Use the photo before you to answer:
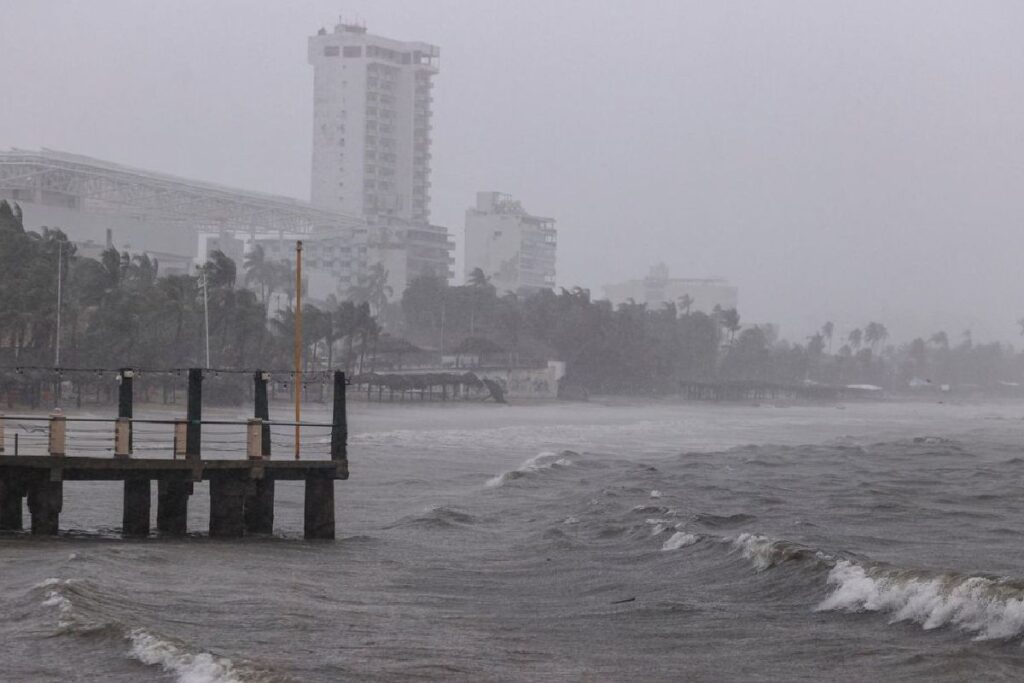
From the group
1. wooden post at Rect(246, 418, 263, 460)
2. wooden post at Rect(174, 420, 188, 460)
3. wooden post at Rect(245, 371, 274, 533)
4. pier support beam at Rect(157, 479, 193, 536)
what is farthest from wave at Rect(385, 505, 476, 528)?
wooden post at Rect(174, 420, 188, 460)

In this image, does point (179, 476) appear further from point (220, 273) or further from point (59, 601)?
point (220, 273)

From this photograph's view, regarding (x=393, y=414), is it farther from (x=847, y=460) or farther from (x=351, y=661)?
(x=351, y=661)

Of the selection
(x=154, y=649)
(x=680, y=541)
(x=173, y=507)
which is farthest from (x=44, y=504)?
(x=680, y=541)

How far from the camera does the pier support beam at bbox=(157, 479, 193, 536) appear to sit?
2686 cm

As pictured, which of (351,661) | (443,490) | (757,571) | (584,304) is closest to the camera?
(351,661)

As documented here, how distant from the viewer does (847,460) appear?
53312 mm

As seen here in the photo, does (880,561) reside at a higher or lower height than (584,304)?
lower

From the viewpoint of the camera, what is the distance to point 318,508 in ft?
89.2

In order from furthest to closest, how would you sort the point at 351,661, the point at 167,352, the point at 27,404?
1. the point at 167,352
2. the point at 27,404
3. the point at 351,661

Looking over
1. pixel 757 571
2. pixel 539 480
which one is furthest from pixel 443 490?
pixel 757 571

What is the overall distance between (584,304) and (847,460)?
460 ft

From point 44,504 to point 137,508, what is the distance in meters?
1.58

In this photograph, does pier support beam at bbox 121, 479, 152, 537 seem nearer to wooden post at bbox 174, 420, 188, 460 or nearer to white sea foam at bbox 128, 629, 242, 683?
wooden post at bbox 174, 420, 188, 460

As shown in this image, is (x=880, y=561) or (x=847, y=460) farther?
(x=847, y=460)
